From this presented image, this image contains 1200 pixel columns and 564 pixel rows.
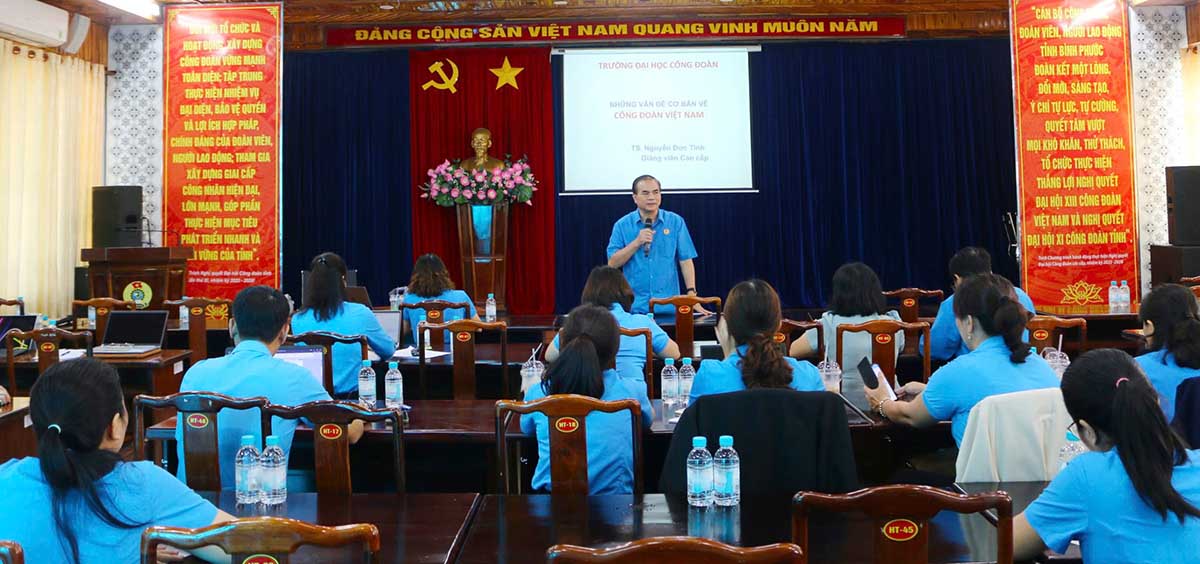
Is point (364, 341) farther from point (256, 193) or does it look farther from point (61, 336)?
point (256, 193)

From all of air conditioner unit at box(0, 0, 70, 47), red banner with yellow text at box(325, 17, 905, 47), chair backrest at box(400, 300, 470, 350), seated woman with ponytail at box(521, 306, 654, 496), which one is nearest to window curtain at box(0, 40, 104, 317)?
air conditioner unit at box(0, 0, 70, 47)

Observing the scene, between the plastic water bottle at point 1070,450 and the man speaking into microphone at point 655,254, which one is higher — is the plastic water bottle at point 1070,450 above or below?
below

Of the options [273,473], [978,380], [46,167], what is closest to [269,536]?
[273,473]

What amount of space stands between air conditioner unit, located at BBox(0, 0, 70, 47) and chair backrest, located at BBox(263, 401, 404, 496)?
6143mm

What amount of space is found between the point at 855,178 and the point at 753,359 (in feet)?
23.3

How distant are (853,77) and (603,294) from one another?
233 inches

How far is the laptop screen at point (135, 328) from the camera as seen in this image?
16.8 feet

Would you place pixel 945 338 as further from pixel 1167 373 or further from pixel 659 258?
pixel 659 258

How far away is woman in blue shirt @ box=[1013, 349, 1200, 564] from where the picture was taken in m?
1.70

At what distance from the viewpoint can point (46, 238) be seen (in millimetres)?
8023

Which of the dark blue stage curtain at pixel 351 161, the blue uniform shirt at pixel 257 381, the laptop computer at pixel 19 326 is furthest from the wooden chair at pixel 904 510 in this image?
the dark blue stage curtain at pixel 351 161

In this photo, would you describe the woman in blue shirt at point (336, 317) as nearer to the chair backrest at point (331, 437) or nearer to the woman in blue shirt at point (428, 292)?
the woman in blue shirt at point (428, 292)

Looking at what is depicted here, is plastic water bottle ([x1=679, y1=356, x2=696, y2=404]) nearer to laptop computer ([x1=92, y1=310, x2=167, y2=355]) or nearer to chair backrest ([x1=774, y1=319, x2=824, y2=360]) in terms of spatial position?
chair backrest ([x1=774, y1=319, x2=824, y2=360])

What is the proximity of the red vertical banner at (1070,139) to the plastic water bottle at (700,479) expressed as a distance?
18.8 ft
